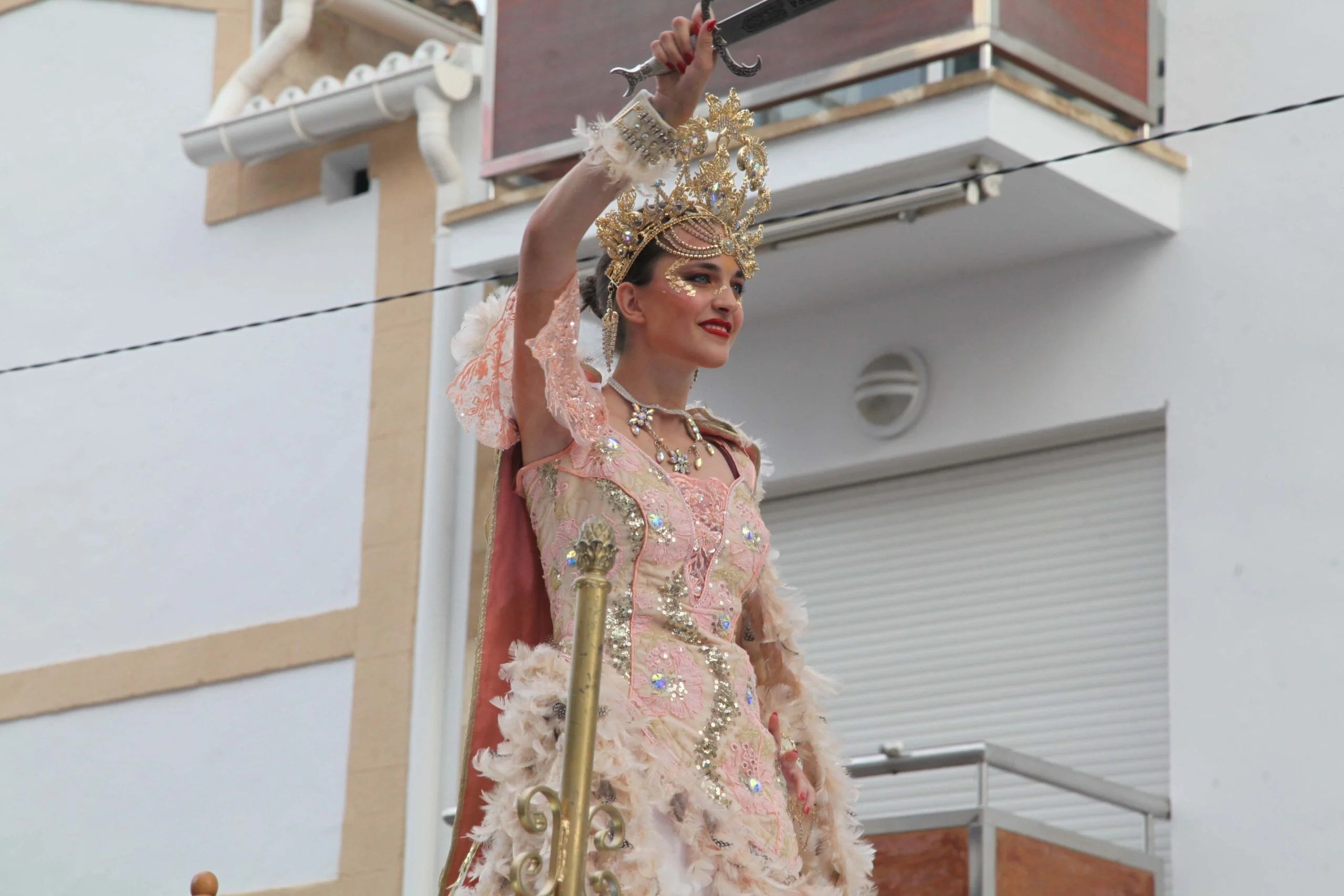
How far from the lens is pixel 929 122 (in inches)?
360

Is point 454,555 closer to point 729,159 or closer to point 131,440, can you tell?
point 131,440

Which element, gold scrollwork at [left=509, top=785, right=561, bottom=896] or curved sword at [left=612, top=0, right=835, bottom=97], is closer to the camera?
gold scrollwork at [left=509, top=785, right=561, bottom=896]

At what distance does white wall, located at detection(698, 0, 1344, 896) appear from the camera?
882 cm

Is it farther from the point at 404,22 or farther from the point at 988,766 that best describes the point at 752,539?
the point at 404,22

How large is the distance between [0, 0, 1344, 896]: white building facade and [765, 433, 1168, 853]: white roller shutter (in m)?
0.02

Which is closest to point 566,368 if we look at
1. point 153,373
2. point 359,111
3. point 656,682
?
point 656,682

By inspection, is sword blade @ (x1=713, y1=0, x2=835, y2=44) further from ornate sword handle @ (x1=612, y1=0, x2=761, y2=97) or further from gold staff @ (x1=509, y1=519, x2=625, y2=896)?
gold staff @ (x1=509, y1=519, x2=625, y2=896)

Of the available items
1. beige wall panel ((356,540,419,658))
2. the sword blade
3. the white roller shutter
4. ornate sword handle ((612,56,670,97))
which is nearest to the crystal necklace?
ornate sword handle ((612,56,670,97))

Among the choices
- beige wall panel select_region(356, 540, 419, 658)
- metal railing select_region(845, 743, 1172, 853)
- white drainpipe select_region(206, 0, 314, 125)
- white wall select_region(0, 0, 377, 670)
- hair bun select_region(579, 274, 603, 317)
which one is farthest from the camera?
white drainpipe select_region(206, 0, 314, 125)

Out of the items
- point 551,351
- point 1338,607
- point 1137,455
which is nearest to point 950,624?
point 1137,455

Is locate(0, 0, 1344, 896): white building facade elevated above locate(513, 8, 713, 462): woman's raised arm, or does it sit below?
above

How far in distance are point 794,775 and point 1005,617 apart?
5231 millimetres

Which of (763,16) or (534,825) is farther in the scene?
(763,16)

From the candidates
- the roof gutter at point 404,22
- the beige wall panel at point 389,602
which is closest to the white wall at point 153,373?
the beige wall panel at point 389,602
